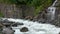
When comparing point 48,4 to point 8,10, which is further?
point 8,10

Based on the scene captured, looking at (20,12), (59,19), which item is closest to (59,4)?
(59,19)

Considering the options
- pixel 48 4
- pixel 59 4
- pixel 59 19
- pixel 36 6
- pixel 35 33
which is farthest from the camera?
pixel 36 6

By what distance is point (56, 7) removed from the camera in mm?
31891

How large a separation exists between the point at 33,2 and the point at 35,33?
2413cm

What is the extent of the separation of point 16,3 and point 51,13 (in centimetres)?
1483

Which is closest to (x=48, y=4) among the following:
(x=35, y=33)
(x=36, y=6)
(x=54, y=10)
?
(x=36, y=6)

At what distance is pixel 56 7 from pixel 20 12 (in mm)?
13371

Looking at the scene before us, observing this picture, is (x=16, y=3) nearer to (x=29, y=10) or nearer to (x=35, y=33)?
(x=29, y=10)

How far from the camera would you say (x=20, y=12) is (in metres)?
43.7

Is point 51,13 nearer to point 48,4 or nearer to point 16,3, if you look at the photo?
point 48,4

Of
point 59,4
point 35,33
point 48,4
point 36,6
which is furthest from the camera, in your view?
point 36,6

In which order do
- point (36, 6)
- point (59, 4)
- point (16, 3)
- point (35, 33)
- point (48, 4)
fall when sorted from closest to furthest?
point (35, 33) → point (59, 4) → point (48, 4) → point (36, 6) → point (16, 3)

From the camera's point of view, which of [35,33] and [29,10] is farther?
[29,10]

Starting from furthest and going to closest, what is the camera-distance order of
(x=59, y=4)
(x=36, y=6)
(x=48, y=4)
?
(x=36, y=6), (x=48, y=4), (x=59, y=4)
